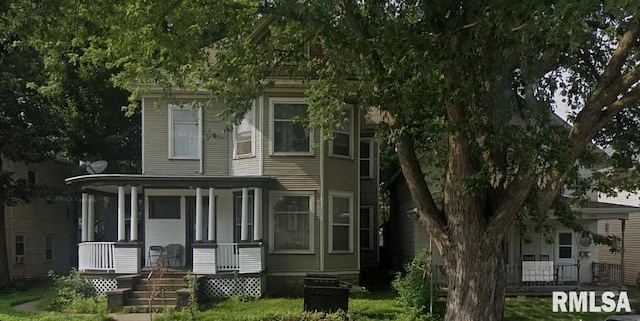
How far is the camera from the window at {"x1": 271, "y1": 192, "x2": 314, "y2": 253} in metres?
16.7

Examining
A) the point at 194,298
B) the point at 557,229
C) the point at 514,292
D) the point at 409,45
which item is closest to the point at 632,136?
the point at 409,45

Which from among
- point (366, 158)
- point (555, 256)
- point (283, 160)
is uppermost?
point (366, 158)

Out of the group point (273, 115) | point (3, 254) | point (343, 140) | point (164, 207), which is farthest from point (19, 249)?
point (343, 140)

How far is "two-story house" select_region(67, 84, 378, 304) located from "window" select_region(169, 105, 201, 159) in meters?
0.03

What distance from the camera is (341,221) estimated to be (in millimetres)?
17312

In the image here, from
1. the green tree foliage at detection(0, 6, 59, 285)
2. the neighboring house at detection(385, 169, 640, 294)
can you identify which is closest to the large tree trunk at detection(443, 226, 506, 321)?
the neighboring house at detection(385, 169, 640, 294)

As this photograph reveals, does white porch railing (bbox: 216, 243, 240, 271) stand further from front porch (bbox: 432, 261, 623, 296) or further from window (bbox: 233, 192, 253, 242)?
front porch (bbox: 432, 261, 623, 296)

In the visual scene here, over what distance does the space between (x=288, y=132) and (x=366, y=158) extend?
5.52m

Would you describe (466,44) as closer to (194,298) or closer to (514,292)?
(194,298)

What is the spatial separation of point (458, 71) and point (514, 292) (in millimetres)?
9891

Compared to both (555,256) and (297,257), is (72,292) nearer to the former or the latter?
(297,257)

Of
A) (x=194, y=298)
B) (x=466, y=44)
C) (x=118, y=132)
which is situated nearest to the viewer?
(x=466, y=44)

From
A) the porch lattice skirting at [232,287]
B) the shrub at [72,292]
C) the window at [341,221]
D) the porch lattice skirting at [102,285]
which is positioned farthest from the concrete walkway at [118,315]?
the window at [341,221]

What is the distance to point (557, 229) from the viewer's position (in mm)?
18531
